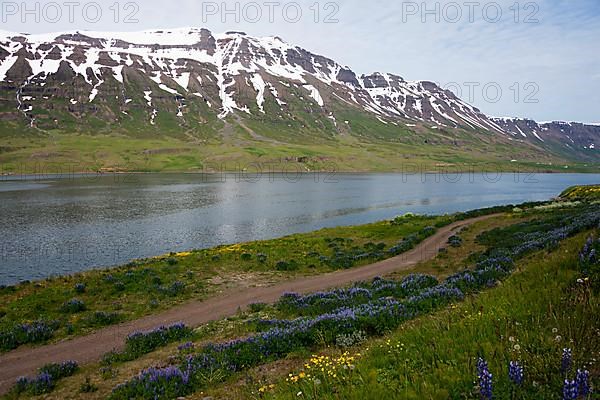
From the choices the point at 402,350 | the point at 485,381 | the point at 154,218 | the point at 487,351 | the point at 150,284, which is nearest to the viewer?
the point at 485,381

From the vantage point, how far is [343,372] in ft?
22.1

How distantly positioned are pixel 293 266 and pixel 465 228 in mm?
21936

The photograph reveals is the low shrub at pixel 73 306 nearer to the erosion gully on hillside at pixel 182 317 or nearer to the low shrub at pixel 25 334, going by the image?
the low shrub at pixel 25 334

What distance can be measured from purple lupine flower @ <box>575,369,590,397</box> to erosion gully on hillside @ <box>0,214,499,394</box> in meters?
15.2

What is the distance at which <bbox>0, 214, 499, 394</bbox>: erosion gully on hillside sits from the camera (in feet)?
48.1

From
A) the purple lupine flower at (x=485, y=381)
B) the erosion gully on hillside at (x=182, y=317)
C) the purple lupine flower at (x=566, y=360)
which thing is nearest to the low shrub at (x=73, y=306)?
the erosion gully on hillside at (x=182, y=317)

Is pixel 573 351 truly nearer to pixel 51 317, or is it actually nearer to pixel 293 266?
pixel 51 317

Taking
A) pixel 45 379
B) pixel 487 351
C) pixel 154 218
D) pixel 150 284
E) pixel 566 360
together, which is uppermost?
pixel 566 360

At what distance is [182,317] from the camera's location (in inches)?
771

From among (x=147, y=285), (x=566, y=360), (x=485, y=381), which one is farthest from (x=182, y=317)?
(x=566, y=360)

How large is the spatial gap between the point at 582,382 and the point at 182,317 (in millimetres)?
18551

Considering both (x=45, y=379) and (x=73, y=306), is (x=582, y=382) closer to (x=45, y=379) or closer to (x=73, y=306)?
(x=45, y=379)

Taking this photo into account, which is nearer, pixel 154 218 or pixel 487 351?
pixel 487 351

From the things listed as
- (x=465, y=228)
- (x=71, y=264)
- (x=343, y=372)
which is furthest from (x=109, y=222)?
(x=343, y=372)
